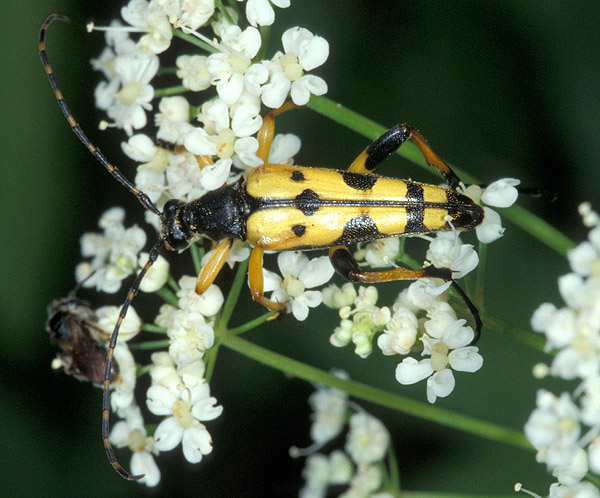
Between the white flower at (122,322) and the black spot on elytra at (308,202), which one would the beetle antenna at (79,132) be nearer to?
the white flower at (122,322)

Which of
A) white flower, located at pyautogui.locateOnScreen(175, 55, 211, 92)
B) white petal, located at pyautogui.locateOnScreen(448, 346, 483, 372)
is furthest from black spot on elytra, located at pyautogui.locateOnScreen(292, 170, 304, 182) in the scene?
white petal, located at pyautogui.locateOnScreen(448, 346, 483, 372)

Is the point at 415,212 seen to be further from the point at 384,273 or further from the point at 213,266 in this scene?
the point at 213,266

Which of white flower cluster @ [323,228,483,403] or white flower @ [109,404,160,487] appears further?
white flower @ [109,404,160,487]

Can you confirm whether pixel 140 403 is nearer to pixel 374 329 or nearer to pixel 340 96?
pixel 374 329

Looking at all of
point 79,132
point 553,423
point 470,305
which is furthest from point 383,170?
point 553,423

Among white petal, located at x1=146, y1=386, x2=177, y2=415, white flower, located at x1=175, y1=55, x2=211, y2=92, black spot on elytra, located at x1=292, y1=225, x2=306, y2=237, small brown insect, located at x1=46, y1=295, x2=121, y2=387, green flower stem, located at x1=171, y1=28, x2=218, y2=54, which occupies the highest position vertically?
green flower stem, located at x1=171, y1=28, x2=218, y2=54

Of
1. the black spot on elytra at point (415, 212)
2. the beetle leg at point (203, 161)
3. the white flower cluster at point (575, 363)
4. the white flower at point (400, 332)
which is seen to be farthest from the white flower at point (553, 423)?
the beetle leg at point (203, 161)

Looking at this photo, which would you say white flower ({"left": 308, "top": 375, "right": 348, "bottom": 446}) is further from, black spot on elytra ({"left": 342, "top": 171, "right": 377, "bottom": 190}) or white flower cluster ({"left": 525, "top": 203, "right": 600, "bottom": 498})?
white flower cluster ({"left": 525, "top": 203, "right": 600, "bottom": 498})

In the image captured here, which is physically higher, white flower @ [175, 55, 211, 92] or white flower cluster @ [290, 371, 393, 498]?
white flower @ [175, 55, 211, 92]
